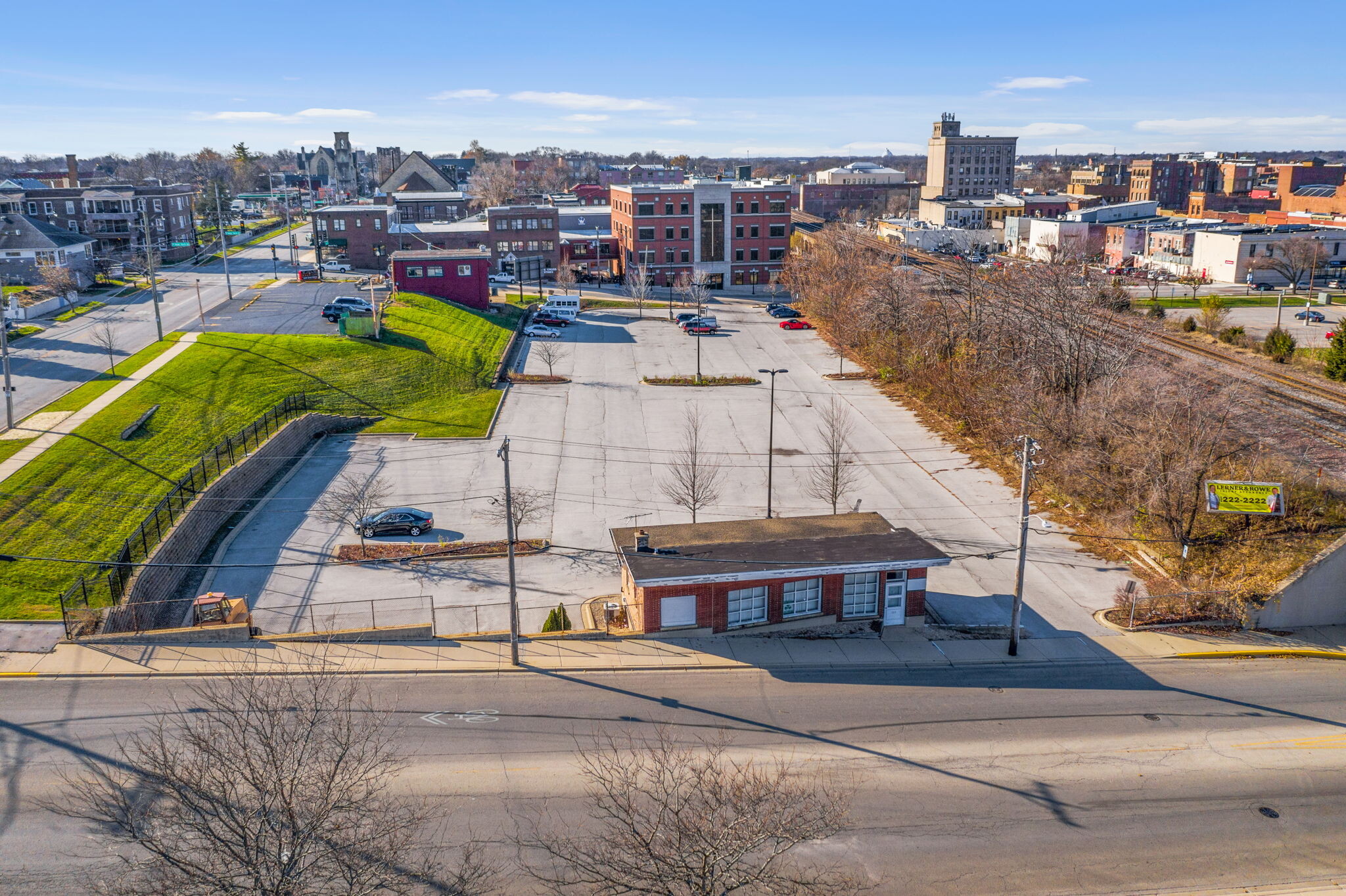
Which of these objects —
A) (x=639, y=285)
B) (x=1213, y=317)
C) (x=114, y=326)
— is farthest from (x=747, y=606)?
(x=639, y=285)

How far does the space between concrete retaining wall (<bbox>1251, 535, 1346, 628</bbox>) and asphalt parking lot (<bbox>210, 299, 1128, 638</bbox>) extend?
4.47 m

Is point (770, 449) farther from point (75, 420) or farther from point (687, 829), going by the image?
point (75, 420)

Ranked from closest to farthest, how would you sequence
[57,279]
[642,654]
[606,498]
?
[642,654] < [606,498] < [57,279]

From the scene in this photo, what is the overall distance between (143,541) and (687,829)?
84.2ft

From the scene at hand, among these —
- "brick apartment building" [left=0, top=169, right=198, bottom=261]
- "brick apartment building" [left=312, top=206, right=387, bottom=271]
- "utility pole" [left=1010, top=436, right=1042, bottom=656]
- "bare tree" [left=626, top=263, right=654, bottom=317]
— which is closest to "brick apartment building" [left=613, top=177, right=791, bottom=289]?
"bare tree" [left=626, top=263, right=654, bottom=317]

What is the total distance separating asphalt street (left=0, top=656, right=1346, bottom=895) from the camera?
17.9 meters

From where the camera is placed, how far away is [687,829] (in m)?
13.2

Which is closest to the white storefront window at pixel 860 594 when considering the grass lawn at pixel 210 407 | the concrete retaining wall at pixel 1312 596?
the concrete retaining wall at pixel 1312 596

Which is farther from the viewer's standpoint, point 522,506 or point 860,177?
point 860,177

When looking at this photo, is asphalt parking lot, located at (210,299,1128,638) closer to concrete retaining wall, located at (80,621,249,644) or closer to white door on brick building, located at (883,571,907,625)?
concrete retaining wall, located at (80,621,249,644)

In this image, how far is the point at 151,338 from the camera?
5953 cm

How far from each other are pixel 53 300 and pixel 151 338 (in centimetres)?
1631

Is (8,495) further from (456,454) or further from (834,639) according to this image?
(834,639)

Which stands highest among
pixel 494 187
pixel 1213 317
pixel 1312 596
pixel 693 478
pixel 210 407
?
pixel 494 187
